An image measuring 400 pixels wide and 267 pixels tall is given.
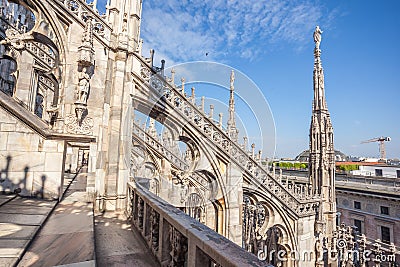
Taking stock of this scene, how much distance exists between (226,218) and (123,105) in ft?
19.2

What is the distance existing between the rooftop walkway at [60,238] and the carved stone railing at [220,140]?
448cm

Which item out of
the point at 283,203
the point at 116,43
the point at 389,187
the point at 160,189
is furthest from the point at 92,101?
the point at 389,187

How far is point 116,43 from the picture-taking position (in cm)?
746

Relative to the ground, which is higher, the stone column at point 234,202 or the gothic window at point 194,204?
the stone column at point 234,202

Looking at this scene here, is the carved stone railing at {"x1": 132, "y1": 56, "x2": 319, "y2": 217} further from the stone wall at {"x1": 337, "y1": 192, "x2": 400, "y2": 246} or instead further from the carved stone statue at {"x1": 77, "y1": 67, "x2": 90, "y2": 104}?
the stone wall at {"x1": 337, "y1": 192, "x2": 400, "y2": 246}

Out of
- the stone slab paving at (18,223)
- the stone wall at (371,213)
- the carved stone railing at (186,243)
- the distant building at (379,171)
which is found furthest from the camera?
the distant building at (379,171)

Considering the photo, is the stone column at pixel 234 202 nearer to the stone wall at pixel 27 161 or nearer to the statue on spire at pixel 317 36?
the stone wall at pixel 27 161

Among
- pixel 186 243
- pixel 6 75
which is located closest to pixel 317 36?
pixel 186 243

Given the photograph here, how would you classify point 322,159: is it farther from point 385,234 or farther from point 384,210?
point 385,234

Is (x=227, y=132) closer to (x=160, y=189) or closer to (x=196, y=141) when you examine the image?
(x=196, y=141)

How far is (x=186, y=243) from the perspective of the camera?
2719mm

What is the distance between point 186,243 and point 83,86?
5652 millimetres

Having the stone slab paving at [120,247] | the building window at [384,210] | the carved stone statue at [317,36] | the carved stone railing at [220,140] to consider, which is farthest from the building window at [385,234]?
the stone slab paving at [120,247]

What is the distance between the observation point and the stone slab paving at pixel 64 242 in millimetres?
2623
